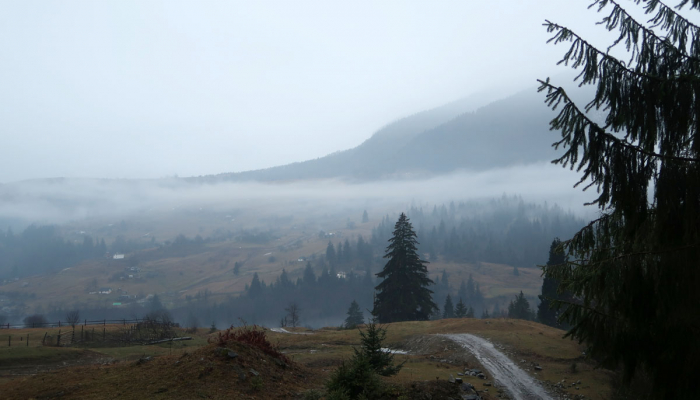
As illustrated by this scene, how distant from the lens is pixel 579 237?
924 cm

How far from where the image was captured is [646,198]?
23.4ft

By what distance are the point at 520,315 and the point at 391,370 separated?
5974 centimetres

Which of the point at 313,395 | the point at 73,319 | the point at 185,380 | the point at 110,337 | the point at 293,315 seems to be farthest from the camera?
the point at 293,315

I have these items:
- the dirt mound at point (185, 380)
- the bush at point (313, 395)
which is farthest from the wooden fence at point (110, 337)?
the bush at point (313, 395)

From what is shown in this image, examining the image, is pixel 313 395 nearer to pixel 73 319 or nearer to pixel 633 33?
pixel 633 33

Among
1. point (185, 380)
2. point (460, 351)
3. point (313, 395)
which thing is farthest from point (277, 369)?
point (460, 351)

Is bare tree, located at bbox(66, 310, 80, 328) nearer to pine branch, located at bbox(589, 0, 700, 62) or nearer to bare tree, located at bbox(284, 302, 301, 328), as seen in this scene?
bare tree, located at bbox(284, 302, 301, 328)

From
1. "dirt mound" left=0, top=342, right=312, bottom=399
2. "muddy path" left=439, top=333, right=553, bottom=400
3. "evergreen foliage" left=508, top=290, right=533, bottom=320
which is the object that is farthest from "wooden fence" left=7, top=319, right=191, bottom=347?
"evergreen foliage" left=508, top=290, right=533, bottom=320

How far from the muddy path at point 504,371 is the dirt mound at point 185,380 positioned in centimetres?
923

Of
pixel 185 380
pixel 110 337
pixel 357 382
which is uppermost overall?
pixel 357 382

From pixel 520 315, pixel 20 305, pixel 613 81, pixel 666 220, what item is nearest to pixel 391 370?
pixel 666 220

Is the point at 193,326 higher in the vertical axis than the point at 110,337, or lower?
lower

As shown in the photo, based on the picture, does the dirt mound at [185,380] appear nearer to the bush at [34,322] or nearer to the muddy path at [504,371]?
the muddy path at [504,371]

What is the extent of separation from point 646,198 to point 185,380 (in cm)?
1213
